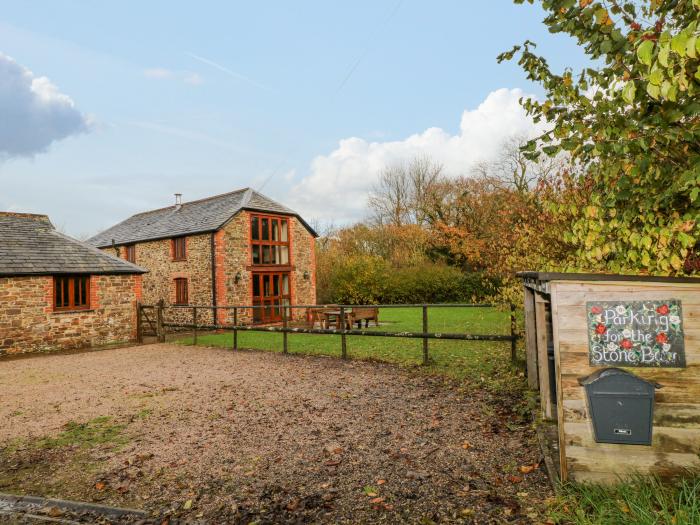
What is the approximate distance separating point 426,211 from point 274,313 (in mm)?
16275

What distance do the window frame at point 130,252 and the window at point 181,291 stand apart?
461 cm

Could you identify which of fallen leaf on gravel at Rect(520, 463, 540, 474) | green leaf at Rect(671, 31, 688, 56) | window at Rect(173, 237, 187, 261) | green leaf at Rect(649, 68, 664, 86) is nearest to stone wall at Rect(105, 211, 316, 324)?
window at Rect(173, 237, 187, 261)

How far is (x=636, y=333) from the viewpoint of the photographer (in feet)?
11.3

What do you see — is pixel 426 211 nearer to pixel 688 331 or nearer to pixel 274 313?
pixel 274 313

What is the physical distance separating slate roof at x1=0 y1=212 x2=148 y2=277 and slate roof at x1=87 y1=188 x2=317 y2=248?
466 centimetres

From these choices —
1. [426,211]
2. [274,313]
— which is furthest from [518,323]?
[426,211]

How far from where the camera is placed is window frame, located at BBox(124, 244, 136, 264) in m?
24.1

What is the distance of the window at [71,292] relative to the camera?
14.7 m

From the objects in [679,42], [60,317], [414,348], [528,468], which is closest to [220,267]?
[60,317]

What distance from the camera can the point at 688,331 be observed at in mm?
3389

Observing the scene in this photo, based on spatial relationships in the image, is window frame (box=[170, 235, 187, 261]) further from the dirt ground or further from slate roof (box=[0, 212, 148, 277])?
the dirt ground

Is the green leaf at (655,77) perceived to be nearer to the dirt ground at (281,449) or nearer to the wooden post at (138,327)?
the dirt ground at (281,449)

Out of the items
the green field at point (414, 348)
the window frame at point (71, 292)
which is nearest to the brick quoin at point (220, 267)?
the green field at point (414, 348)

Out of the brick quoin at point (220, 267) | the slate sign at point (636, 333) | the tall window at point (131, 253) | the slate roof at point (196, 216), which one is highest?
the slate roof at point (196, 216)
